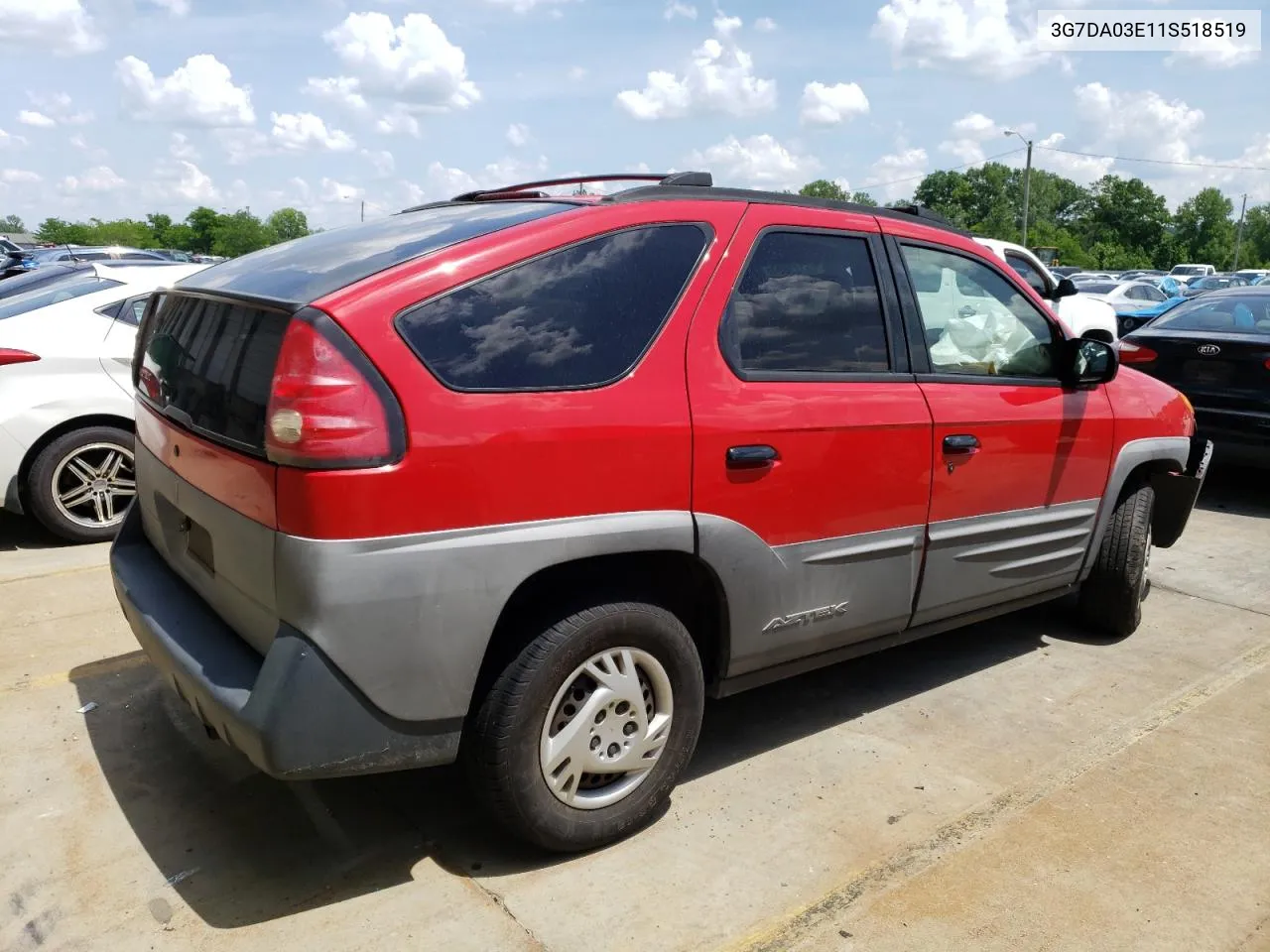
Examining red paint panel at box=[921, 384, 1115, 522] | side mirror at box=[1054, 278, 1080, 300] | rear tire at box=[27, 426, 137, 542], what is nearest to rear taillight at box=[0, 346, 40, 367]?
rear tire at box=[27, 426, 137, 542]

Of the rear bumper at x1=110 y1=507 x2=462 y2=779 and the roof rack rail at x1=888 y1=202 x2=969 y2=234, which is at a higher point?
the roof rack rail at x1=888 y1=202 x2=969 y2=234

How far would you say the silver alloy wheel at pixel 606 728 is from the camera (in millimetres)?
2834

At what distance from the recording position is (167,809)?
3.17m

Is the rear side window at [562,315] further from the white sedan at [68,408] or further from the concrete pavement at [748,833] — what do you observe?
the white sedan at [68,408]

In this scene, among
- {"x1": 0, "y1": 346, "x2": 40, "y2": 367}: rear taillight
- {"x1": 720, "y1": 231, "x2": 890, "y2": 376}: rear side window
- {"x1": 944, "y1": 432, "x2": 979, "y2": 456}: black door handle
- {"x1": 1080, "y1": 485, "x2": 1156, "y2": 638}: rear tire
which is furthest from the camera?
{"x1": 0, "y1": 346, "x2": 40, "y2": 367}: rear taillight

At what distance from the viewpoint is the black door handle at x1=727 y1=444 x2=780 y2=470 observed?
3027 mm

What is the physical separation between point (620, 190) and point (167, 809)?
Result: 232 cm

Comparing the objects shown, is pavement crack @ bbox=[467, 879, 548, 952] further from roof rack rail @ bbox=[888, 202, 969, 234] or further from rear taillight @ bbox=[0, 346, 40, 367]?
rear taillight @ bbox=[0, 346, 40, 367]

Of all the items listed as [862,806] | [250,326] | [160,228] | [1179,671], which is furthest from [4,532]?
[160,228]

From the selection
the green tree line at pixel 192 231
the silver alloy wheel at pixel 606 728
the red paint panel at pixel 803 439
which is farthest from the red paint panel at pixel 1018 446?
the green tree line at pixel 192 231

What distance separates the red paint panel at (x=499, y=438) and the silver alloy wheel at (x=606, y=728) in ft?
1.50

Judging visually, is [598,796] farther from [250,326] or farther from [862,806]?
[250,326]

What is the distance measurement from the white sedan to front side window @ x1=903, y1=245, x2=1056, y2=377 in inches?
159

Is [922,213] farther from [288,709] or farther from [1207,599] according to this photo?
[288,709]
